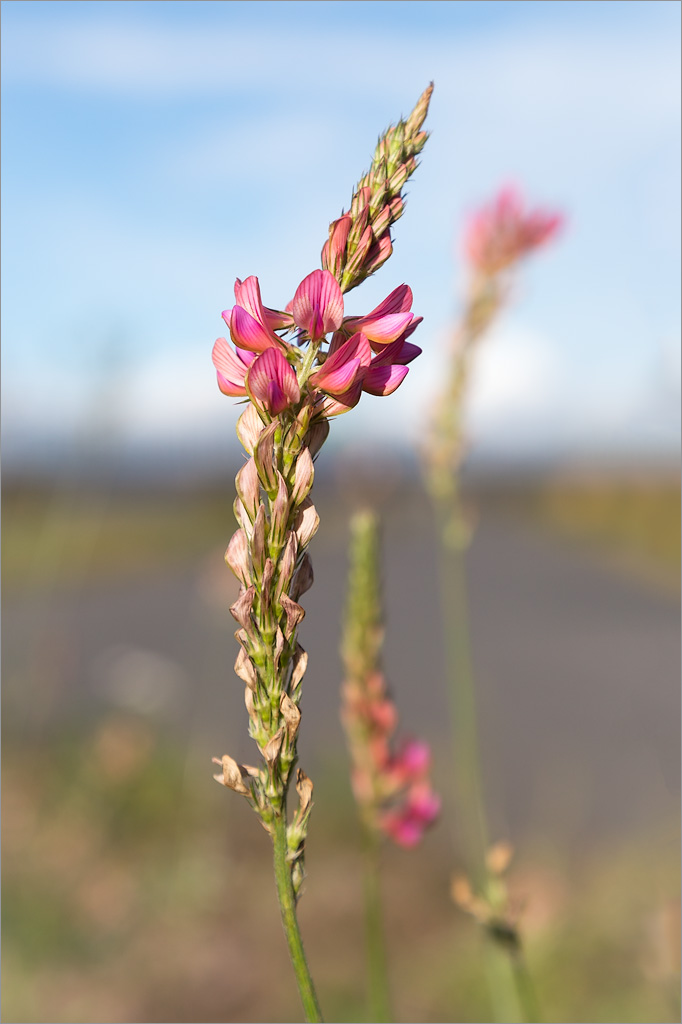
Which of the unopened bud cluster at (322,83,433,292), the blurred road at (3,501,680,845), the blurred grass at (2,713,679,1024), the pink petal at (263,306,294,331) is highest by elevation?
the unopened bud cluster at (322,83,433,292)

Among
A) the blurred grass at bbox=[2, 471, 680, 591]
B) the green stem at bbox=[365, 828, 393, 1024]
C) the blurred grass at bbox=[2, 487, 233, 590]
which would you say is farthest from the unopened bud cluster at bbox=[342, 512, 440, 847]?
the blurred grass at bbox=[2, 471, 680, 591]

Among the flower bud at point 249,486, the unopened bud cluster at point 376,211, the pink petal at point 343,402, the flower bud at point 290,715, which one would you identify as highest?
the unopened bud cluster at point 376,211

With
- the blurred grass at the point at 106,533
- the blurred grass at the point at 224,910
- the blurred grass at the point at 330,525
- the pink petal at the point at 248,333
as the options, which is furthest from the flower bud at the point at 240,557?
the blurred grass at the point at 330,525

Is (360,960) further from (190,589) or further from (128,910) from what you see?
(190,589)

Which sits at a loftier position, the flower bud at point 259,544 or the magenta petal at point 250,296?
the magenta petal at point 250,296

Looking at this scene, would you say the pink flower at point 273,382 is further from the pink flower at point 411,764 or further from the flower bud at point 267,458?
the pink flower at point 411,764

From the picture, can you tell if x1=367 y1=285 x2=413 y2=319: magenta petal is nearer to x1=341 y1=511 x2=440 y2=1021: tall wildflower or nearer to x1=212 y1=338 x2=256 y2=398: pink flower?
x1=212 y1=338 x2=256 y2=398: pink flower

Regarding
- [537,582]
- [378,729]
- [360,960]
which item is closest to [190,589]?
[537,582]
